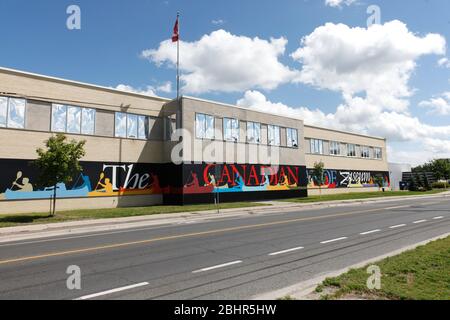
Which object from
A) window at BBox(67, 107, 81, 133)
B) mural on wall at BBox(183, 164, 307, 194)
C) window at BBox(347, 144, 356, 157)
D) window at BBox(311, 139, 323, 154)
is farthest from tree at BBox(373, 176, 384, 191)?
window at BBox(67, 107, 81, 133)

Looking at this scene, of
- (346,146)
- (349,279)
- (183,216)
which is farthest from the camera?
(346,146)

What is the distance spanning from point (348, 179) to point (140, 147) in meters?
34.0

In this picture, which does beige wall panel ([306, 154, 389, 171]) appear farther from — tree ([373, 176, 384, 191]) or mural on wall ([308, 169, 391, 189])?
tree ([373, 176, 384, 191])

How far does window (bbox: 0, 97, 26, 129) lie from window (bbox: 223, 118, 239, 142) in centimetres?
1635

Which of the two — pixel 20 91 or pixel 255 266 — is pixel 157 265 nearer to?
pixel 255 266

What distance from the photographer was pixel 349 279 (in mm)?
5895

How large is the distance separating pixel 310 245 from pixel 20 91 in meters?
22.4

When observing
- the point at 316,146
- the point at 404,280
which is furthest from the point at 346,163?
the point at 404,280

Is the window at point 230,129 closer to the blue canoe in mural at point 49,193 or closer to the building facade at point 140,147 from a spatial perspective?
the building facade at point 140,147

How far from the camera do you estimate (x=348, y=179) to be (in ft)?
165

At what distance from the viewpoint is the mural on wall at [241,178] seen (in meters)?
28.5

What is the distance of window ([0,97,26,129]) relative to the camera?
73.5ft

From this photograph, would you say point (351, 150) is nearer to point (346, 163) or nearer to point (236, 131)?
point (346, 163)
